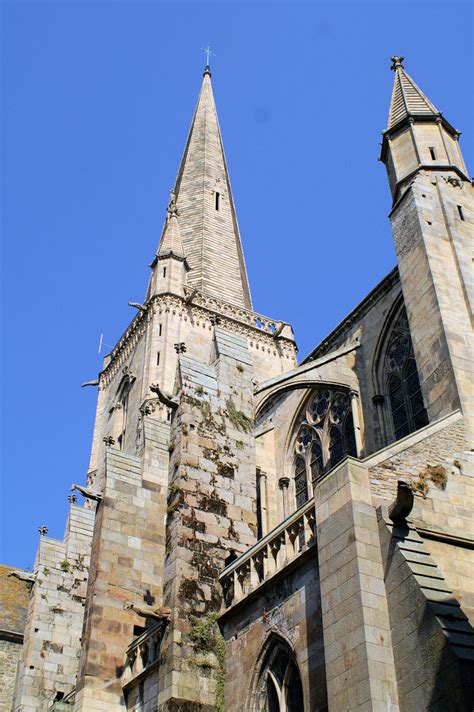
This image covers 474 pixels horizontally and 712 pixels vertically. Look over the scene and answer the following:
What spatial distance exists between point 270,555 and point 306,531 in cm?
61

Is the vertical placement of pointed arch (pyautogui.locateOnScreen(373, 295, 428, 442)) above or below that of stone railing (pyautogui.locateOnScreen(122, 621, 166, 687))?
above

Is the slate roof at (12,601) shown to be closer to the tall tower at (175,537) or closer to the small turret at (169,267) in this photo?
the tall tower at (175,537)

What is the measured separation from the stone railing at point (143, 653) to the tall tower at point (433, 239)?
4.26 metres

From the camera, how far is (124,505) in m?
12.4

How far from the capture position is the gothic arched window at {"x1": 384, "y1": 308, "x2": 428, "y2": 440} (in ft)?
50.8

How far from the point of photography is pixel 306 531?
358 inches

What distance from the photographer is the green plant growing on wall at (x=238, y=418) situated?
38.8ft

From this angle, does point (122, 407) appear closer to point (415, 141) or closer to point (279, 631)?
point (415, 141)

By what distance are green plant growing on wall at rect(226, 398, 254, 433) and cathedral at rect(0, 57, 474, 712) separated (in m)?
0.02

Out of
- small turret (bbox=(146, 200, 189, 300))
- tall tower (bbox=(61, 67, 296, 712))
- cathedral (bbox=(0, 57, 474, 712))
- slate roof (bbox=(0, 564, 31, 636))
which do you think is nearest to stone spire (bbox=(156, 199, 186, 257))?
small turret (bbox=(146, 200, 189, 300))

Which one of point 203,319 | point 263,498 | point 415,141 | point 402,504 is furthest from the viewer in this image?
point 203,319

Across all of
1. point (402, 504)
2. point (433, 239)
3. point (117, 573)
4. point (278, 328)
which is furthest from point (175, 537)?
point (278, 328)

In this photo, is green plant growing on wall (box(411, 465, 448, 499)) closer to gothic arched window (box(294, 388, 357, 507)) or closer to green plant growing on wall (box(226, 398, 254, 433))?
green plant growing on wall (box(226, 398, 254, 433))

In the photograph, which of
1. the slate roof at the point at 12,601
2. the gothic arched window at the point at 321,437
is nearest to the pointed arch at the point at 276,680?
the gothic arched window at the point at 321,437
